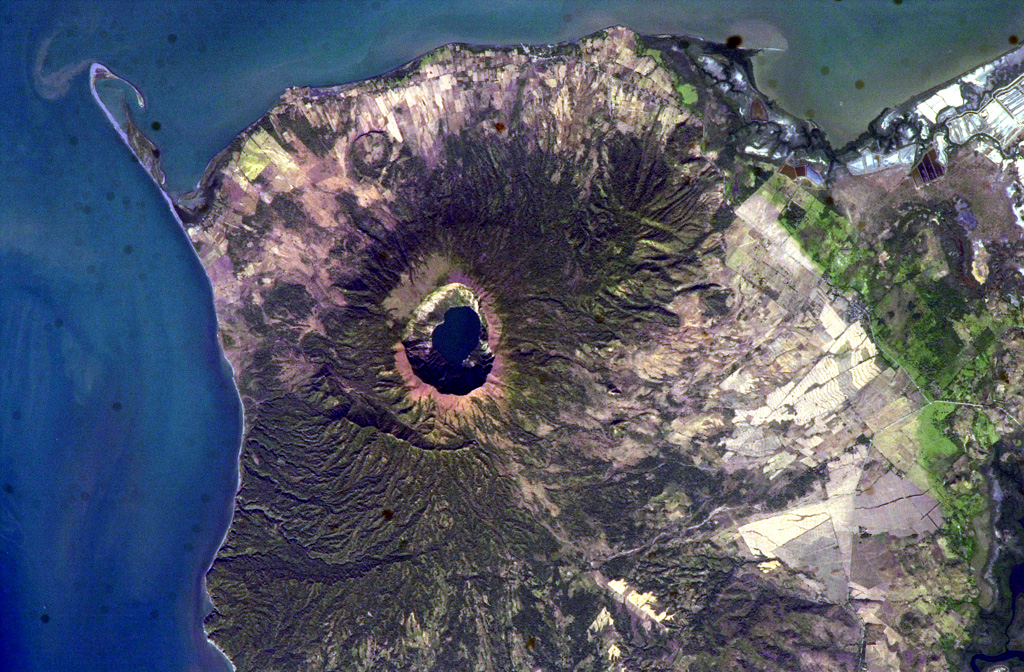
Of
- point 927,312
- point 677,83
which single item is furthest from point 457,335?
point 927,312

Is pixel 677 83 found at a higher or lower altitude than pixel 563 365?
higher

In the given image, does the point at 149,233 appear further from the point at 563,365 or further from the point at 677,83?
the point at 677,83

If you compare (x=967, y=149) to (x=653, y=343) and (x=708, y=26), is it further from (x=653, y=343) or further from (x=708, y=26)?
(x=653, y=343)

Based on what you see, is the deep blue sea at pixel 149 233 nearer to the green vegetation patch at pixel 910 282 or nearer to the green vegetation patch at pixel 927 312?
the green vegetation patch at pixel 910 282

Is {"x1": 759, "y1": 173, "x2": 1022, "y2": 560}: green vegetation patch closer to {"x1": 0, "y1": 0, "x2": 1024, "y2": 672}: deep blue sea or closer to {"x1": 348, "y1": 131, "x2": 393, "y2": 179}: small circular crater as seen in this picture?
Answer: {"x1": 0, "y1": 0, "x2": 1024, "y2": 672}: deep blue sea

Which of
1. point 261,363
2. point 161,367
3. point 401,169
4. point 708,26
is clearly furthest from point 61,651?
point 708,26

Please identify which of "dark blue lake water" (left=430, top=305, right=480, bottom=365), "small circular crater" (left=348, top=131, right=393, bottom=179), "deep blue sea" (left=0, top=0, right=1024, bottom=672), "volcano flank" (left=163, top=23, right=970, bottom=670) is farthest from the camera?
"dark blue lake water" (left=430, top=305, right=480, bottom=365)

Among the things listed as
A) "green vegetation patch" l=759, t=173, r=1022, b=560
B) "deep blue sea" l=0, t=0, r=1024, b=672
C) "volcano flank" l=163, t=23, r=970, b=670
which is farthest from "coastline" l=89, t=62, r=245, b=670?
"green vegetation patch" l=759, t=173, r=1022, b=560
